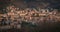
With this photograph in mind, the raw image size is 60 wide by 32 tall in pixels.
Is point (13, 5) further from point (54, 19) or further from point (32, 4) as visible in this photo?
point (54, 19)

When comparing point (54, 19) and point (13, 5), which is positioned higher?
point (13, 5)

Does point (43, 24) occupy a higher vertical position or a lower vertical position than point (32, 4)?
lower

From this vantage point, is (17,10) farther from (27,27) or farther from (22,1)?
(27,27)

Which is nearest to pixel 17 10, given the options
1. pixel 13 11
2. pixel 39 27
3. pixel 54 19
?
pixel 13 11

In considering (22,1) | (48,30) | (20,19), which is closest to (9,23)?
(20,19)

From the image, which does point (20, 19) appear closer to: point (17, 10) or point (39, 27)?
point (17, 10)

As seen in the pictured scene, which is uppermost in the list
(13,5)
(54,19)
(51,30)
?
(13,5)

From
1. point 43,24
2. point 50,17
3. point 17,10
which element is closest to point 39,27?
point 43,24
